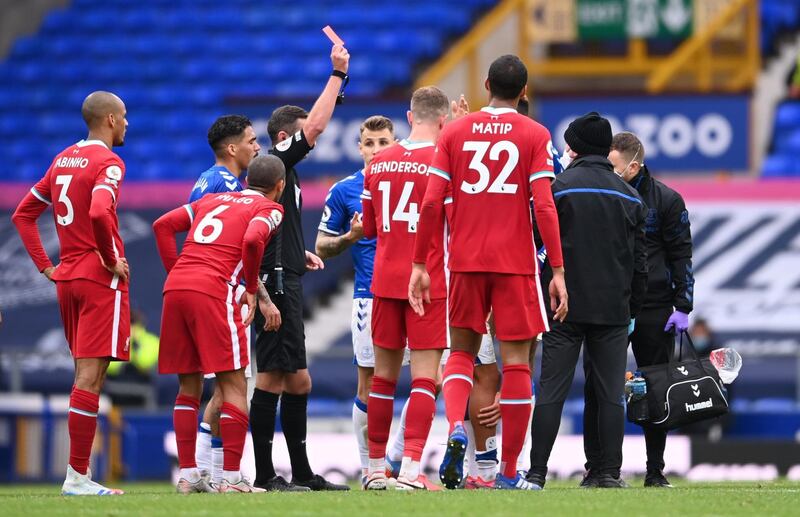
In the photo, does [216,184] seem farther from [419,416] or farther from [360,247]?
[419,416]

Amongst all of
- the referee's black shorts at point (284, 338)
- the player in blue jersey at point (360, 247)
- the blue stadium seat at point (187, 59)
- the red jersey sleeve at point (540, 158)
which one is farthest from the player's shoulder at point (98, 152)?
the blue stadium seat at point (187, 59)

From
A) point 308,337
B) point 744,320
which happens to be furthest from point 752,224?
point 308,337

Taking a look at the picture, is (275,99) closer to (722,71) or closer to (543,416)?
(722,71)

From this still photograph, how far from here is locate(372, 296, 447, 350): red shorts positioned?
8391 millimetres

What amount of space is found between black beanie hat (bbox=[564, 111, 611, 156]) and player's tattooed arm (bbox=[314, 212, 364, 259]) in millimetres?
1365

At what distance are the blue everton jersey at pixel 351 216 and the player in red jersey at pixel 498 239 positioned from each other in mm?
1692

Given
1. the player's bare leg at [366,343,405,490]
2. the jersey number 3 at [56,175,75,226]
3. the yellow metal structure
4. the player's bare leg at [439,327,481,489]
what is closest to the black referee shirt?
the player's bare leg at [366,343,405,490]

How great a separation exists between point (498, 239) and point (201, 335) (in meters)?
1.73

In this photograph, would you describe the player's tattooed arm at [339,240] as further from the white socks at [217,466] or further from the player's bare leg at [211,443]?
the white socks at [217,466]

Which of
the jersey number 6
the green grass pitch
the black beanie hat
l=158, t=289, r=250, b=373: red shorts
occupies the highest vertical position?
the black beanie hat

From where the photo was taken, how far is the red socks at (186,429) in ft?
28.3

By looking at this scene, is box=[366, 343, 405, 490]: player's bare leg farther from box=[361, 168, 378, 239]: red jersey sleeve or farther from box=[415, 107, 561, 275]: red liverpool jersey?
box=[415, 107, 561, 275]: red liverpool jersey

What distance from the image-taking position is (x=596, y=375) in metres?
8.56

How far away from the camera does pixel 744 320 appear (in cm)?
1717
